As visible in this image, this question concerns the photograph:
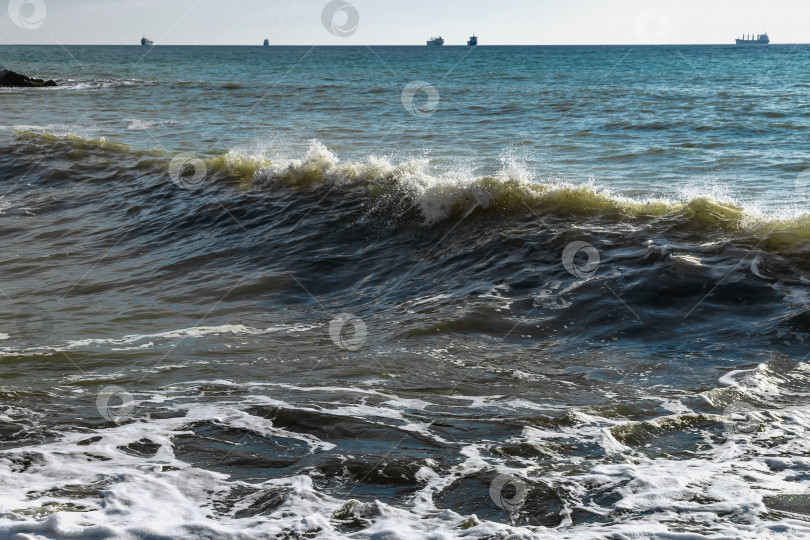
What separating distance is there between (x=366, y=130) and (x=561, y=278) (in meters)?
13.1

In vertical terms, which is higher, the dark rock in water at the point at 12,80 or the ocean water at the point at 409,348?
the dark rock in water at the point at 12,80

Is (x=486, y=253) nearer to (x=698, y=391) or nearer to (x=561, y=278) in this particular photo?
(x=561, y=278)

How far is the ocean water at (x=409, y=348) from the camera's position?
3955 mm

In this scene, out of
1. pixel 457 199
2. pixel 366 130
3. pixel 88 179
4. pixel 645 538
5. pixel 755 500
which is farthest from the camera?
pixel 366 130

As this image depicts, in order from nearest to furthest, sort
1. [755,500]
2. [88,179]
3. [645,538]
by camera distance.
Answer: [645,538] → [755,500] → [88,179]

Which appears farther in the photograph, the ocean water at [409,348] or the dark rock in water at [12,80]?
the dark rock in water at [12,80]

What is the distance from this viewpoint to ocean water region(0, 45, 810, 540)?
396 cm

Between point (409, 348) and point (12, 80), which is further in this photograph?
point (12, 80)

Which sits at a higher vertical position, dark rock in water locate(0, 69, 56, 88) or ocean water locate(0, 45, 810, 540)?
dark rock in water locate(0, 69, 56, 88)

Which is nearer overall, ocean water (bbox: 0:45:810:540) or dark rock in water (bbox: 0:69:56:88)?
ocean water (bbox: 0:45:810:540)

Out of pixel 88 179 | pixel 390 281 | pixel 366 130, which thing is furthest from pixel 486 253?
pixel 366 130

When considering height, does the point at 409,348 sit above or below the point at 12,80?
below

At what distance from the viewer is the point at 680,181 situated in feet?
39.8

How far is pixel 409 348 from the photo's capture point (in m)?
6.43
